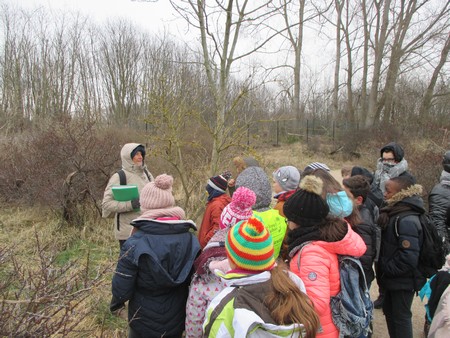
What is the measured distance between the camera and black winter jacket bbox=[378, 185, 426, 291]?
250 cm

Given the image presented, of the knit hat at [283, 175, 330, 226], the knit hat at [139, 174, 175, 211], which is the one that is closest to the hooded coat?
the knit hat at [139, 174, 175, 211]

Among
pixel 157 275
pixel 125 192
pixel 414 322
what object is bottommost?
pixel 414 322

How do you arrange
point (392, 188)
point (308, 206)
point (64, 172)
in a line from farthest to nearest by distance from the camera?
point (64, 172), point (392, 188), point (308, 206)

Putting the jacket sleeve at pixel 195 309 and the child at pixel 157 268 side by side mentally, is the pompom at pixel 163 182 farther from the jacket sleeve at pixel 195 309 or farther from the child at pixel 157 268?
the jacket sleeve at pixel 195 309

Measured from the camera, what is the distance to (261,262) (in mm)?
1482

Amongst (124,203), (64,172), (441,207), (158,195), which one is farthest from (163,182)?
(64,172)

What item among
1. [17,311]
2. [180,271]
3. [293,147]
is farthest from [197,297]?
[293,147]

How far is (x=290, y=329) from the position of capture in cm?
132

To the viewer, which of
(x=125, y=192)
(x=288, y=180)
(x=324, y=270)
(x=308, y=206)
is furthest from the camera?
(x=125, y=192)

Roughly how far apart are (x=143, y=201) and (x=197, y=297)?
747 millimetres

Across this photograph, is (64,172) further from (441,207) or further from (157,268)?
(441,207)

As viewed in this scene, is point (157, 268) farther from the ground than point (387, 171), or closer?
closer

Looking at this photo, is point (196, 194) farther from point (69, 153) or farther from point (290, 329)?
point (290, 329)

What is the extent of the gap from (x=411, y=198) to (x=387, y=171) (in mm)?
1336
